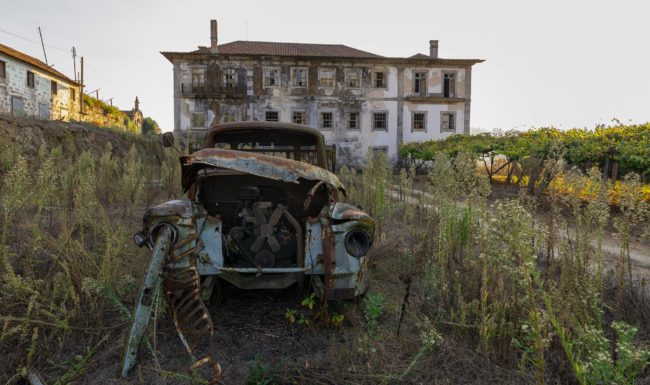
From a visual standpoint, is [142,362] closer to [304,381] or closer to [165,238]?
[165,238]

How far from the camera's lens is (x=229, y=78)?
2808 centimetres

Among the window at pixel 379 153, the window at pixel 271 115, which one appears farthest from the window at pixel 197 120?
the window at pixel 379 153

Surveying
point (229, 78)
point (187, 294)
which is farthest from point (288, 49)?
point (187, 294)

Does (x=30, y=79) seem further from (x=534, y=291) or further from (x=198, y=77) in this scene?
(x=534, y=291)

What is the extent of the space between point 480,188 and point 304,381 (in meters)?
2.27

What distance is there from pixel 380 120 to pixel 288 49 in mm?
9556

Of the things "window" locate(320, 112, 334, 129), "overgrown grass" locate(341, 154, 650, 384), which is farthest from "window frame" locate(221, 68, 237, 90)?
"overgrown grass" locate(341, 154, 650, 384)

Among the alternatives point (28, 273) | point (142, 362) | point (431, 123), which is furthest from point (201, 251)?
point (431, 123)

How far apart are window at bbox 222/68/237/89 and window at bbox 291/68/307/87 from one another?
Result: 171 inches

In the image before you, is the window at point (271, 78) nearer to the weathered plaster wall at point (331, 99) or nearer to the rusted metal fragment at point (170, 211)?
the weathered plaster wall at point (331, 99)

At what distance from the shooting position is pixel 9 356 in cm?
248

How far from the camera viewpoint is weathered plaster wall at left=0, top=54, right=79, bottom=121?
24.9 metres

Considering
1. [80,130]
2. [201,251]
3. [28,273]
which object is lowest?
[28,273]

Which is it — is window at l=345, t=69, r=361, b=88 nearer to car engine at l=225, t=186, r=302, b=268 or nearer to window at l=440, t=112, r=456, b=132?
window at l=440, t=112, r=456, b=132
